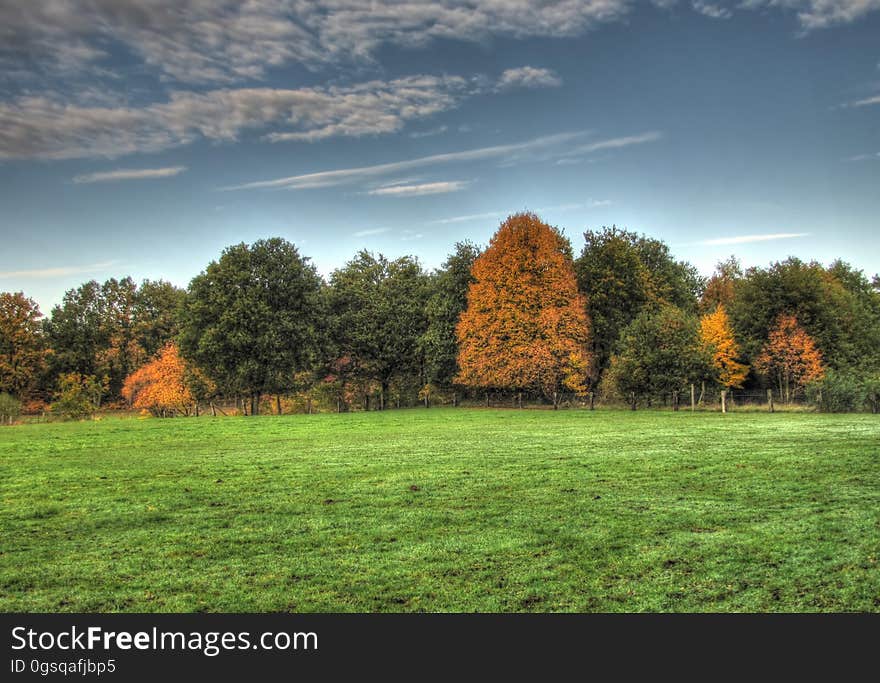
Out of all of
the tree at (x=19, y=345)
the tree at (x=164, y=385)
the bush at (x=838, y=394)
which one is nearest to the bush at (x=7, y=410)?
the tree at (x=164, y=385)

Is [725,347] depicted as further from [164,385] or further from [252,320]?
[164,385]

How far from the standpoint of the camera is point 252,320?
49.5 metres

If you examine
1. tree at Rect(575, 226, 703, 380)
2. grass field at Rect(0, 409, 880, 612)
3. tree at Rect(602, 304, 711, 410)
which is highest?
tree at Rect(575, 226, 703, 380)

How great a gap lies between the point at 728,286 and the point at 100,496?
7673cm

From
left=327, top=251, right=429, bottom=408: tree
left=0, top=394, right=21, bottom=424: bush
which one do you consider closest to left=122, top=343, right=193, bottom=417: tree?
left=0, top=394, right=21, bottom=424: bush

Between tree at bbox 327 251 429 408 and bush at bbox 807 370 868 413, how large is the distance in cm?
3244

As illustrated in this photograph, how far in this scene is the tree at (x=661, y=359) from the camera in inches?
1642

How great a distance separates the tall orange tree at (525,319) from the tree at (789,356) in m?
15.5

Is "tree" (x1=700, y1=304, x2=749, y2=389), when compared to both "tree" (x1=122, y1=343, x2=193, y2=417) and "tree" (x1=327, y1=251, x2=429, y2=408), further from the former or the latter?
"tree" (x1=122, y1=343, x2=193, y2=417)

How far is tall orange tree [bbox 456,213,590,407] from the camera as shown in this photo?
4872 centimetres

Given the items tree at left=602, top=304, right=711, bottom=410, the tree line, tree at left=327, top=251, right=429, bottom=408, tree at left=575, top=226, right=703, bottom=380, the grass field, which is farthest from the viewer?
tree at left=327, top=251, right=429, bottom=408

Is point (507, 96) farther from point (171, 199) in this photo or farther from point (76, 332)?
point (76, 332)

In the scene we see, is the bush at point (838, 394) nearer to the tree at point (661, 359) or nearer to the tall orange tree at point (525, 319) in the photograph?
the tree at point (661, 359)

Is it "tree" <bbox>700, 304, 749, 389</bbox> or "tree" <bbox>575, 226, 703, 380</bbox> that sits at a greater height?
"tree" <bbox>575, 226, 703, 380</bbox>
